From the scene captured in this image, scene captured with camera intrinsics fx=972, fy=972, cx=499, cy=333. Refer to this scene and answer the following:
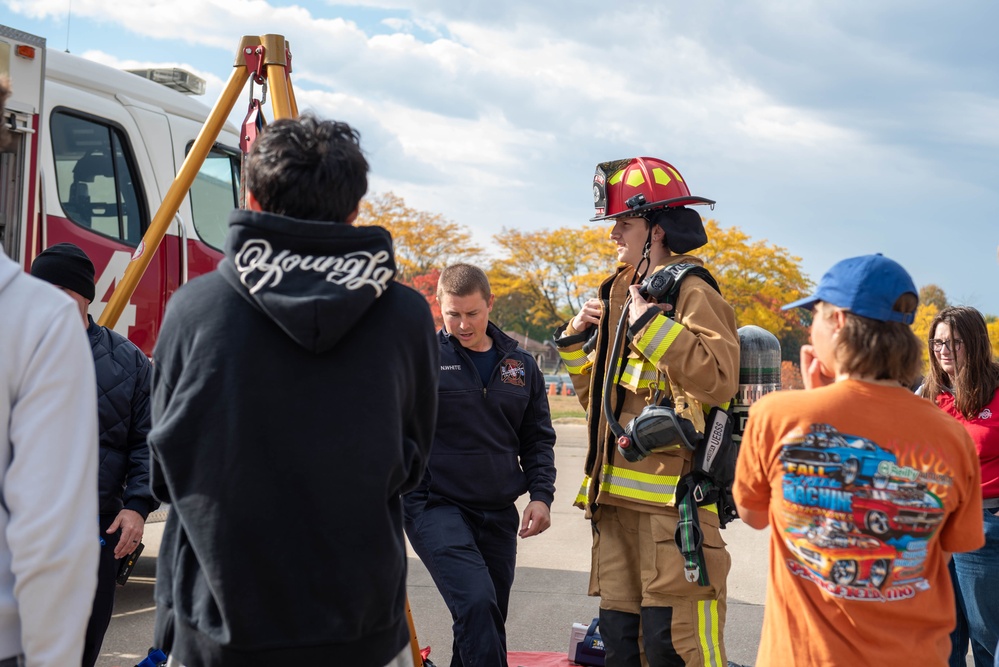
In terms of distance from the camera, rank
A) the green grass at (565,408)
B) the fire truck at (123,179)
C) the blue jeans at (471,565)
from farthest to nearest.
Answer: the green grass at (565,408)
the fire truck at (123,179)
the blue jeans at (471,565)

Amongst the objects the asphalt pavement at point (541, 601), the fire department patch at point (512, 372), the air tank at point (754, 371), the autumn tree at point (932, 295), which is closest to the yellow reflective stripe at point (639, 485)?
the air tank at point (754, 371)

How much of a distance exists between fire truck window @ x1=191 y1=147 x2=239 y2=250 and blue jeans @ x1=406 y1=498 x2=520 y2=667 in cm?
428

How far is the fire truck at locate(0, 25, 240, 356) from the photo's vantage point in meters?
6.53

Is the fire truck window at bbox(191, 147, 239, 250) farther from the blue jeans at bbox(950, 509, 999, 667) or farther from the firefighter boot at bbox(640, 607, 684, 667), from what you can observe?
the blue jeans at bbox(950, 509, 999, 667)

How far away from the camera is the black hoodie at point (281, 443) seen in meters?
1.98

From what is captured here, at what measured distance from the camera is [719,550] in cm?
351

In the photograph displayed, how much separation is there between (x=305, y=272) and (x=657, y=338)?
1707 mm

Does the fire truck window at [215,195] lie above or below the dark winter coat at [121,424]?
above

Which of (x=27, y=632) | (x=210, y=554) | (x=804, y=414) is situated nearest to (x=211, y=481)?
(x=210, y=554)

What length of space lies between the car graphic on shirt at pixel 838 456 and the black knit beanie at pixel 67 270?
2.75 metres

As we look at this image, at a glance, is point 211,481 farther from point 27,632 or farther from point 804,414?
point 804,414

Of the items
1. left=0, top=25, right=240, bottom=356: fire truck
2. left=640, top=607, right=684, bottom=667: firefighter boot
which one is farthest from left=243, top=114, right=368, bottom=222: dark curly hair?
left=0, top=25, right=240, bottom=356: fire truck

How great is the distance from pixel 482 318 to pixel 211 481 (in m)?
2.34

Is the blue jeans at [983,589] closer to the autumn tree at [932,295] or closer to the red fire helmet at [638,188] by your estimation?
the red fire helmet at [638,188]
